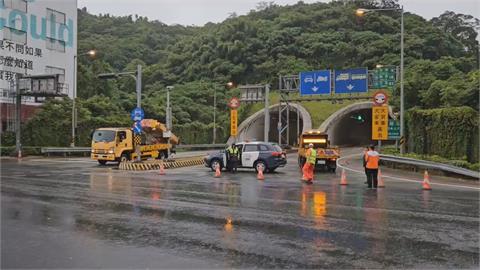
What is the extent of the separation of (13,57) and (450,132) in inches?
1575

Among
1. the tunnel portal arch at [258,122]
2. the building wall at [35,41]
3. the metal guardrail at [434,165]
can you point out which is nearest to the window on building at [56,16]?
the building wall at [35,41]

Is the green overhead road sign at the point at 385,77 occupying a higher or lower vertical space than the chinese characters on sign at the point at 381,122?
higher

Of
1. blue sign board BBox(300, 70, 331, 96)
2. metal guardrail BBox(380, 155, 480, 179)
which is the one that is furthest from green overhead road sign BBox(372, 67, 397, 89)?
metal guardrail BBox(380, 155, 480, 179)

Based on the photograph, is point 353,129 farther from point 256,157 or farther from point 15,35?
point 256,157

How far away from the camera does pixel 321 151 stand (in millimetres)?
27562

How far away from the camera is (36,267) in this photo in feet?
22.1

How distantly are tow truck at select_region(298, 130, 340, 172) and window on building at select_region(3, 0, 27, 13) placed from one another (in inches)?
1334

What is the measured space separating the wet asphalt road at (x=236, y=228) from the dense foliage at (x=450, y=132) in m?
9.43

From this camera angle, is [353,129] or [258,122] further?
[353,129]

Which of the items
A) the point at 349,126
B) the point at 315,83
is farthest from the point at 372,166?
the point at 349,126

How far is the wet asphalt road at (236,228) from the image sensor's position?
722 centimetres

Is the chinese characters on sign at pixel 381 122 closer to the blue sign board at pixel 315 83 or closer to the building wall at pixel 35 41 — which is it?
the blue sign board at pixel 315 83

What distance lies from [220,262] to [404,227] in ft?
14.9

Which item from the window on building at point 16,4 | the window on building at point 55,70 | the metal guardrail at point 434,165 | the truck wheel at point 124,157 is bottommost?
the truck wheel at point 124,157
